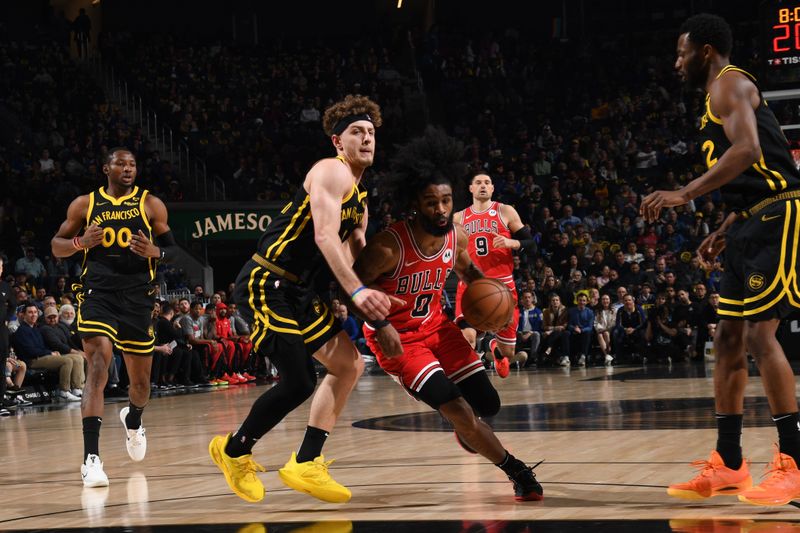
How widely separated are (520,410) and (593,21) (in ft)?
68.6

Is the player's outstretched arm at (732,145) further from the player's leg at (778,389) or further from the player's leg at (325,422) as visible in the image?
the player's leg at (325,422)

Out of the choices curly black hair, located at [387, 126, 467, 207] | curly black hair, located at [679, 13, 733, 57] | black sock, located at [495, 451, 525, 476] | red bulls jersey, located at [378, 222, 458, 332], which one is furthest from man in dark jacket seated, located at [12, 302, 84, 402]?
curly black hair, located at [679, 13, 733, 57]

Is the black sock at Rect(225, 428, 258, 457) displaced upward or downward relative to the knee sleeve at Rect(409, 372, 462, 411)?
downward

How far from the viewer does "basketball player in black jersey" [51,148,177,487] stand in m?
6.20

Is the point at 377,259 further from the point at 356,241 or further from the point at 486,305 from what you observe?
the point at 486,305

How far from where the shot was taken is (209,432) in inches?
322

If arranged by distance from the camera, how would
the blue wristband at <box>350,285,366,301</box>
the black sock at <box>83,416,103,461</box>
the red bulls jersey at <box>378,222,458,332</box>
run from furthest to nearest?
the black sock at <box>83,416,103,461</box> → the red bulls jersey at <box>378,222,458,332</box> → the blue wristband at <box>350,285,366,301</box>

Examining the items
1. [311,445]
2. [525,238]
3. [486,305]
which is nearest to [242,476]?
[311,445]

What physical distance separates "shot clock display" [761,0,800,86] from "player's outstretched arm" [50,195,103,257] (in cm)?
851

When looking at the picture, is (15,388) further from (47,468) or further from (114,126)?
(114,126)

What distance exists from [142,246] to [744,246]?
11.3 feet

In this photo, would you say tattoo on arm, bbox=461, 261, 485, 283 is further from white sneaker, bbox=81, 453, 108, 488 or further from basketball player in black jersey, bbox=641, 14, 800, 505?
white sneaker, bbox=81, 453, 108, 488

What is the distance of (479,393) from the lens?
4.86 m

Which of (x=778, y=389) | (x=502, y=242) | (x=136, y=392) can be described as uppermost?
(x=502, y=242)
